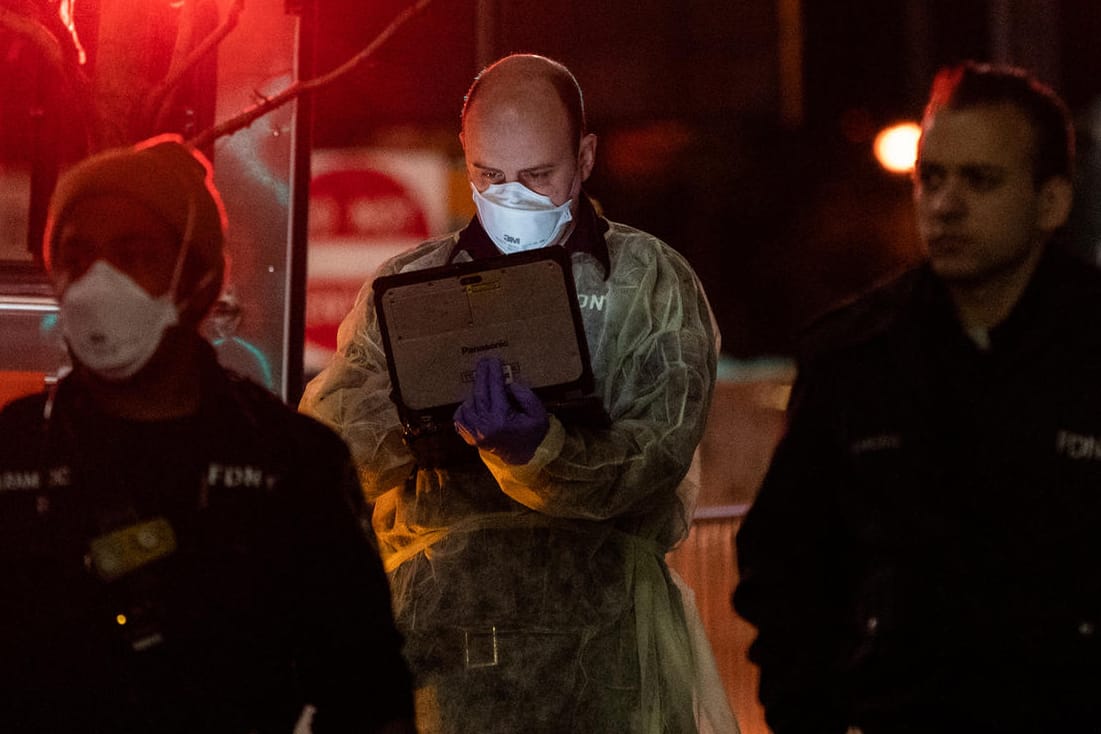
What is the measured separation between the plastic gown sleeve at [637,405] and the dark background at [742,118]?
11.3m

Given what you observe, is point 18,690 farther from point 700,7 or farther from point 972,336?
point 700,7

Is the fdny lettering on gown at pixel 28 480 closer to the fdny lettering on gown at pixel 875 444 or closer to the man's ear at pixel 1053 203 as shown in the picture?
the fdny lettering on gown at pixel 875 444

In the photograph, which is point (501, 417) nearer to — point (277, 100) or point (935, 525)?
point (935, 525)

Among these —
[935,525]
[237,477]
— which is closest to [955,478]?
[935,525]

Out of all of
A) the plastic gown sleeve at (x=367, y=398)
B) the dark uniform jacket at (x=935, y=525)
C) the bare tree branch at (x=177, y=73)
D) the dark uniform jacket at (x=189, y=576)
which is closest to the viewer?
the dark uniform jacket at (x=189, y=576)

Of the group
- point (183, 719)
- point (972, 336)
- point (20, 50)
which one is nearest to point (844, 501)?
point (972, 336)

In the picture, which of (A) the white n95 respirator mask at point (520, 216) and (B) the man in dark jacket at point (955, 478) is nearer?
(B) the man in dark jacket at point (955, 478)

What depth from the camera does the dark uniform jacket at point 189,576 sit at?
2.07 metres

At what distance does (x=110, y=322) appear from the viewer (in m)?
2.14

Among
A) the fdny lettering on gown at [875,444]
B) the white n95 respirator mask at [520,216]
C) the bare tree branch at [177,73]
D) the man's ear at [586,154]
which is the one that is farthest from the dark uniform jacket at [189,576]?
the bare tree branch at [177,73]

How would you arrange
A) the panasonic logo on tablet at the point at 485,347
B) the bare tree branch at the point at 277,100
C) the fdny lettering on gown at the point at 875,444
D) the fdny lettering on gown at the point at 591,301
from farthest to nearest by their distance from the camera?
the bare tree branch at the point at 277,100 → the fdny lettering on gown at the point at 591,301 → the panasonic logo on tablet at the point at 485,347 → the fdny lettering on gown at the point at 875,444

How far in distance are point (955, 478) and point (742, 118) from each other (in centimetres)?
1705

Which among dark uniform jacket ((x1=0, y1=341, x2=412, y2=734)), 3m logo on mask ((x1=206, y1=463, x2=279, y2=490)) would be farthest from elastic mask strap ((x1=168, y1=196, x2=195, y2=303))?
3m logo on mask ((x1=206, y1=463, x2=279, y2=490))

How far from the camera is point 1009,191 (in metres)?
2.49
